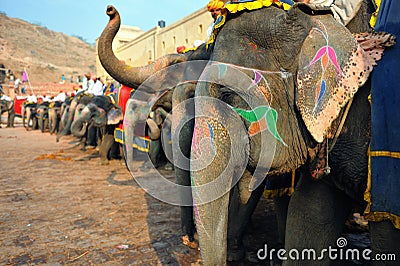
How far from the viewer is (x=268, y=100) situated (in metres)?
1.79

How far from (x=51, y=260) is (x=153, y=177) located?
375cm

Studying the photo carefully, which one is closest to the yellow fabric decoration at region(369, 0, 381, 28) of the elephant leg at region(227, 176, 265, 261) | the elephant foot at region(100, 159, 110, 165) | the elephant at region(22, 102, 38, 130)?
the elephant leg at region(227, 176, 265, 261)

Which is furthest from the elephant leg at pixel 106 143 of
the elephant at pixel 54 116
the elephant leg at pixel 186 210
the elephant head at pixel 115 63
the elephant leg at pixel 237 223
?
the elephant at pixel 54 116

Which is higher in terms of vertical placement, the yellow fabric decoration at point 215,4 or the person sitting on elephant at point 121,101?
the yellow fabric decoration at point 215,4

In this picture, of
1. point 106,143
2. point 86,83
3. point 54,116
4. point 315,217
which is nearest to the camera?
point 315,217

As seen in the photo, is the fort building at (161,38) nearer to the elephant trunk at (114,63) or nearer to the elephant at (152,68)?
the elephant at (152,68)

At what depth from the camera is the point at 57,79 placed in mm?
54781

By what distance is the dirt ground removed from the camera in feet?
11.5

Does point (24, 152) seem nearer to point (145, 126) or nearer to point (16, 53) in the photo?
point (145, 126)

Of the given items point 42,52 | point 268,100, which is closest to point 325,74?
point 268,100

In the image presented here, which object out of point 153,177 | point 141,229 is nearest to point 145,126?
point 153,177

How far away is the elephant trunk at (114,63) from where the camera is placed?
273 centimetres

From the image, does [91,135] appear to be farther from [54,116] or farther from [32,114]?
[32,114]

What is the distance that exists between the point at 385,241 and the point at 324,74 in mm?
955
